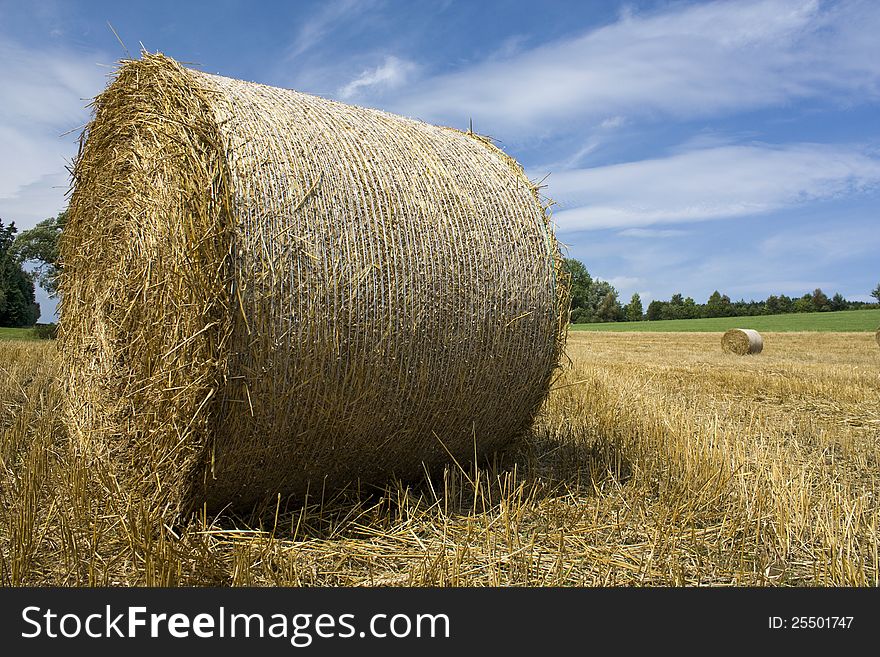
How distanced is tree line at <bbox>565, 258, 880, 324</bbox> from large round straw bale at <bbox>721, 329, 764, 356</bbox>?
32.4 metres

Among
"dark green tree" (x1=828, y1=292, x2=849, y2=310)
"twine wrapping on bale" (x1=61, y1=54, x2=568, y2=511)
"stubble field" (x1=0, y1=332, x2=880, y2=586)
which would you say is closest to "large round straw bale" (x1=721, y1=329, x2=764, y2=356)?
"stubble field" (x1=0, y1=332, x2=880, y2=586)

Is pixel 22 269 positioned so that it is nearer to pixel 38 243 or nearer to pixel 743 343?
pixel 38 243

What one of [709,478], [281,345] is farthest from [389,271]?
[709,478]

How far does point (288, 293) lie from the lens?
3398mm

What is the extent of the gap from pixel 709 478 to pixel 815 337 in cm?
2360

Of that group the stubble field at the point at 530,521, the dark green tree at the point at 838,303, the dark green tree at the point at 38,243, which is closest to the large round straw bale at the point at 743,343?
the stubble field at the point at 530,521

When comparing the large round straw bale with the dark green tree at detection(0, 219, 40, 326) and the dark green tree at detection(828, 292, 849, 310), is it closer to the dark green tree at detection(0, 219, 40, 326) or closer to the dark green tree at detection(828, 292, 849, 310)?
the dark green tree at detection(0, 219, 40, 326)

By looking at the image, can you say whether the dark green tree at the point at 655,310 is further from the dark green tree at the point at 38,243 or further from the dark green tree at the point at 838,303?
the dark green tree at the point at 38,243

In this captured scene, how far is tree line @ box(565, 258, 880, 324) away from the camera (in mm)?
56781

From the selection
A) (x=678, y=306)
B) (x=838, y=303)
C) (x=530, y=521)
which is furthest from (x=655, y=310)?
(x=530, y=521)

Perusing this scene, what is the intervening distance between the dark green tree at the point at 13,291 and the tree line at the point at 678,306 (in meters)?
36.7

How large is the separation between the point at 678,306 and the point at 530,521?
65553mm

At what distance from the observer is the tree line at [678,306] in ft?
186

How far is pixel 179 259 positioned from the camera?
3.36m
